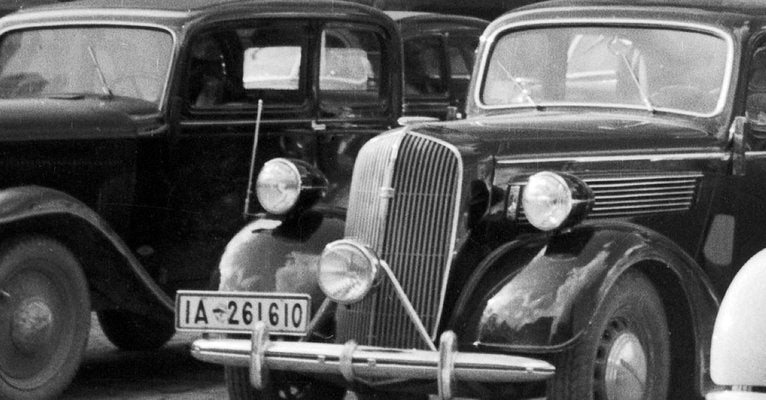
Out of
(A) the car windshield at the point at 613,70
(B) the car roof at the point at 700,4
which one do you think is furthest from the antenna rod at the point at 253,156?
(B) the car roof at the point at 700,4

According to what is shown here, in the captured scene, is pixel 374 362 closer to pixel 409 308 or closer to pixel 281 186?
pixel 409 308

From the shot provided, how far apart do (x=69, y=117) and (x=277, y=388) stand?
78.0 inches

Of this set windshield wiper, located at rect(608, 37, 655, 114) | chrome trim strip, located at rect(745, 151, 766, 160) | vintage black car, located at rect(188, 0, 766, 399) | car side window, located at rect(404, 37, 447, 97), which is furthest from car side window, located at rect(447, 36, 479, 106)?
chrome trim strip, located at rect(745, 151, 766, 160)

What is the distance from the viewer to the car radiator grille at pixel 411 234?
6148 mm

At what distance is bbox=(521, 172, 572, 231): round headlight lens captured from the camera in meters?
6.06

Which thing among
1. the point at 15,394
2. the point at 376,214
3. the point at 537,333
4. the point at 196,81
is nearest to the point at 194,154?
the point at 196,81

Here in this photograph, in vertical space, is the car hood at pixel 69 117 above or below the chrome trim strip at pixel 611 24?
below

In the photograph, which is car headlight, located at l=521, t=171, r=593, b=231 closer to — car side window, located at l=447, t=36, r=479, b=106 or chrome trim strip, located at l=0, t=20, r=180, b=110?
chrome trim strip, located at l=0, t=20, r=180, b=110

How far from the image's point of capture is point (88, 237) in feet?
25.8

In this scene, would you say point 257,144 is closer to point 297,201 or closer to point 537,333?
point 297,201

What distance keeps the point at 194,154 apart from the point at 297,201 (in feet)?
5.78

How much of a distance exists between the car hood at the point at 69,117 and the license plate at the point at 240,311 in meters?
1.66

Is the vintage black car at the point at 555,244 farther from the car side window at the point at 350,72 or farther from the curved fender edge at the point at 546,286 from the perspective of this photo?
the car side window at the point at 350,72

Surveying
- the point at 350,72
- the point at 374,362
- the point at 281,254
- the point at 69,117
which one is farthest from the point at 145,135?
the point at 374,362
